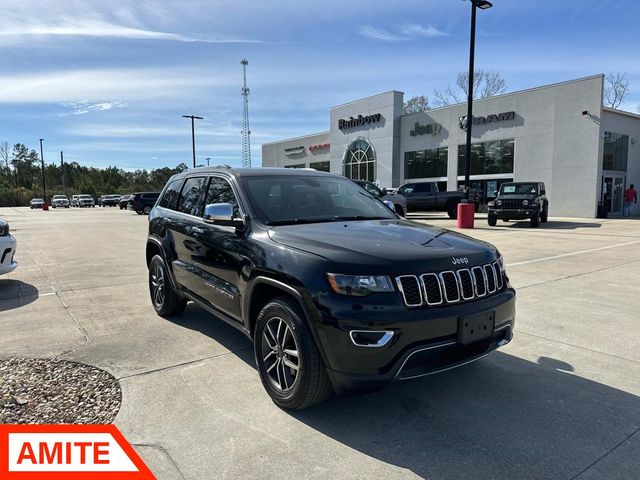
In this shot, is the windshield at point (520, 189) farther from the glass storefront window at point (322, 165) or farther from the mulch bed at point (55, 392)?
the glass storefront window at point (322, 165)

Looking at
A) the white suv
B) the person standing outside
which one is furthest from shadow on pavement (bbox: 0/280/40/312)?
the person standing outside

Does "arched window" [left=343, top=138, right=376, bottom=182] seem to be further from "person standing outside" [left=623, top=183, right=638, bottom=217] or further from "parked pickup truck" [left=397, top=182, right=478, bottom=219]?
"person standing outside" [left=623, top=183, right=638, bottom=217]

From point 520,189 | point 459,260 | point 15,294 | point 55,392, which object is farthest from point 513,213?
point 55,392

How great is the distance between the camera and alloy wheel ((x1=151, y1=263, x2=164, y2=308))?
218 inches

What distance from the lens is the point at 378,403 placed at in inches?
134

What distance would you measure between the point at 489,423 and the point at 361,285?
1.31 metres

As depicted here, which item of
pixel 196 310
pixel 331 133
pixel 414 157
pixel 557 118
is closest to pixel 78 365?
pixel 196 310

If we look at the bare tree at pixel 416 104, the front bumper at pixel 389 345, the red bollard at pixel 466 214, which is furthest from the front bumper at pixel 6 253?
the bare tree at pixel 416 104

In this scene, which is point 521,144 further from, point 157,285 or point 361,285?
point 361,285

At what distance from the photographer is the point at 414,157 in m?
33.2

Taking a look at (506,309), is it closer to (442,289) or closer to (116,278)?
(442,289)

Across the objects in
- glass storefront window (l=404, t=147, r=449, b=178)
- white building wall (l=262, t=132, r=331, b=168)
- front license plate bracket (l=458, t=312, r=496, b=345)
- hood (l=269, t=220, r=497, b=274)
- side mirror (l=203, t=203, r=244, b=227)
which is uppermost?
white building wall (l=262, t=132, r=331, b=168)

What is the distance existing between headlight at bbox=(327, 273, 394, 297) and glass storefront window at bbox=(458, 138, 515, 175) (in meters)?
27.1

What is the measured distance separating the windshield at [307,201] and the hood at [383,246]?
0.25 m
